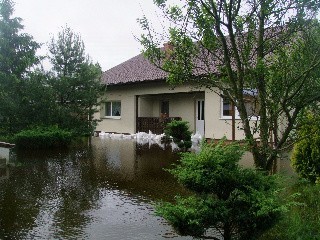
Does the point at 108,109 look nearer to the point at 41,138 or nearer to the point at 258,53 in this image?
the point at 41,138

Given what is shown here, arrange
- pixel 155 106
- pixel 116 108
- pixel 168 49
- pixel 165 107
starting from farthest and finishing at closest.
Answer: pixel 116 108 → pixel 155 106 → pixel 165 107 → pixel 168 49

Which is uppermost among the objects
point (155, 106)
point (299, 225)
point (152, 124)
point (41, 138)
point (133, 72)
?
point (133, 72)

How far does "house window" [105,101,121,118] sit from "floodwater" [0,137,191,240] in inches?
526

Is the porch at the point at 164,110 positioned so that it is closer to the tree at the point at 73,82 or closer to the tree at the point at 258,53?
the tree at the point at 73,82

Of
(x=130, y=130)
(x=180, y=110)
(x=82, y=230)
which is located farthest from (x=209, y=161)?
(x=130, y=130)

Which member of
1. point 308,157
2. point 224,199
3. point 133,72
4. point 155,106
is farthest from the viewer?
point 133,72

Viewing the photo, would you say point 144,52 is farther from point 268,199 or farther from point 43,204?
point 43,204

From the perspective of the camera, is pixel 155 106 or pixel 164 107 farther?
pixel 155 106

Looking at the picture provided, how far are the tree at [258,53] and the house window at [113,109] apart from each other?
66.6 ft

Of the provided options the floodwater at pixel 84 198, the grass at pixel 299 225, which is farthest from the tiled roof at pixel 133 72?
the grass at pixel 299 225

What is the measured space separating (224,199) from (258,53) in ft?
6.12

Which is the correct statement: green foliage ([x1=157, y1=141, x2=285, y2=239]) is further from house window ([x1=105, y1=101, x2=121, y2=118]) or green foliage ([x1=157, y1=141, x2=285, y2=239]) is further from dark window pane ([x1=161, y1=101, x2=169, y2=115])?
house window ([x1=105, y1=101, x2=121, y2=118])

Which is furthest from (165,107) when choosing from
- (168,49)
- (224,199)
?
(224,199)

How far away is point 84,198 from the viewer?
679 cm
